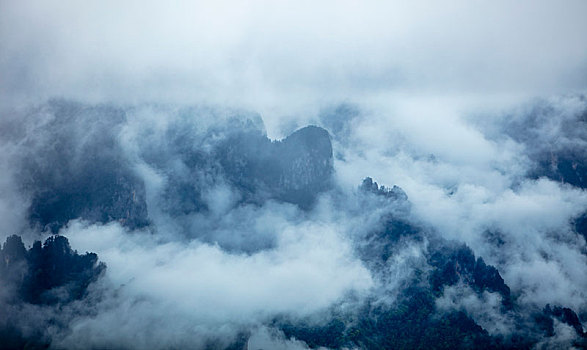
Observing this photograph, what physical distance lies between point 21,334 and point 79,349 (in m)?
20.6

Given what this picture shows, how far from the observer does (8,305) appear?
19500cm

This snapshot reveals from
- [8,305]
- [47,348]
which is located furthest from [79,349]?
[8,305]

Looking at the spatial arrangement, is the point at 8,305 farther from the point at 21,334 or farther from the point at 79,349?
the point at 79,349

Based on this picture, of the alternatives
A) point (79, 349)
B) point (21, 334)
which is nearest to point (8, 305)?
point (21, 334)

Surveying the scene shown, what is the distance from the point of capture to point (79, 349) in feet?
656

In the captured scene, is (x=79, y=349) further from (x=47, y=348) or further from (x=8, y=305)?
(x=8, y=305)

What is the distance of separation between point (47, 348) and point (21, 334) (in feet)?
33.5

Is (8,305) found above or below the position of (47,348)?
above

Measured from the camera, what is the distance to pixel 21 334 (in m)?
192

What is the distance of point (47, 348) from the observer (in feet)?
639

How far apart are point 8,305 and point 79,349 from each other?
2946cm

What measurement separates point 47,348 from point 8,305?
20.7 m
